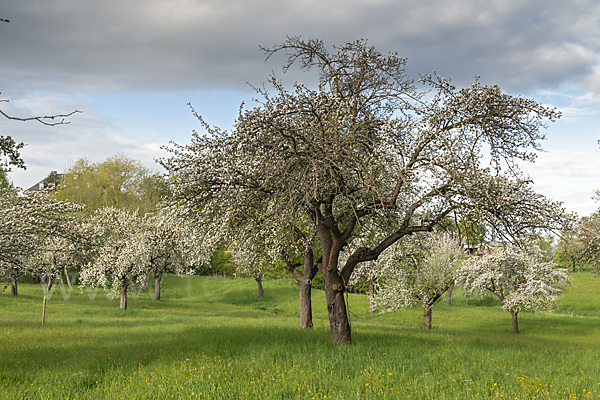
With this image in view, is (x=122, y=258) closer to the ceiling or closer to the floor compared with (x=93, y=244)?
closer to the floor

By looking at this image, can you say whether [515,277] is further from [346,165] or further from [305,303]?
[346,165]

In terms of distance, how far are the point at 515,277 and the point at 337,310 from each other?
27418 mm

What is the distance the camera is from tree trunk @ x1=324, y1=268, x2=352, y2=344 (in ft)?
50.0

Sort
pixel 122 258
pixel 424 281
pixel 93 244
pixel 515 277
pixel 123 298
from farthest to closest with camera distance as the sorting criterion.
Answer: pixel 123 298
pixel 122 258
pixel 515 277
pixel 424 281
pixel 93 244

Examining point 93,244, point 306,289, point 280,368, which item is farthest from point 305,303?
point 280,368

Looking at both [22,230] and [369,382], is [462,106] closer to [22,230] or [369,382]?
[369,382]

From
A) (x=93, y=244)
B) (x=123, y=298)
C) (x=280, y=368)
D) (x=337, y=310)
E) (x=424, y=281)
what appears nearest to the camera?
(x=280, y=368)

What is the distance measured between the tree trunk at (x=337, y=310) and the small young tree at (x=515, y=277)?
23.3m

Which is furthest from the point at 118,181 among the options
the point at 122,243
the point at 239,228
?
the point at 239,228

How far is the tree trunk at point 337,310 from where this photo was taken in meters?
15.2

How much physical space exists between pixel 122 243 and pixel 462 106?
3464 cm

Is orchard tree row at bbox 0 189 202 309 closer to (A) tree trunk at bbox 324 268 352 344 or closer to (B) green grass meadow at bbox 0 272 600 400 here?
A: (B) green grass meadow at bbox 0 272 600 400

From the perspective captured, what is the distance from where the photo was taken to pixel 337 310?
15.3m

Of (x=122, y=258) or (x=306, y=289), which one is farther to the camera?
(x=122, y=258)
